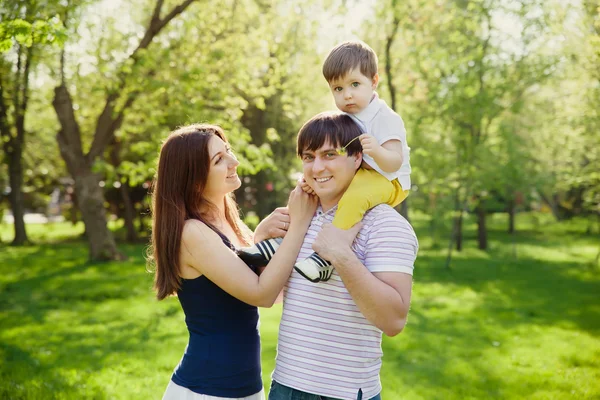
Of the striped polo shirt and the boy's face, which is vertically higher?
the boy's face

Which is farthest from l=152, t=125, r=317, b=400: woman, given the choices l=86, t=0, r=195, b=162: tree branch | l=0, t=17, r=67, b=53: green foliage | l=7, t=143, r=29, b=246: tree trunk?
l=7, t=143, r=29, b=246: tree trunk

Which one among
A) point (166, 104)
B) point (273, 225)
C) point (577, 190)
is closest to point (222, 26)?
point (166, 104)

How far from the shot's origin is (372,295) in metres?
2.12

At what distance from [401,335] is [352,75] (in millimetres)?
6201

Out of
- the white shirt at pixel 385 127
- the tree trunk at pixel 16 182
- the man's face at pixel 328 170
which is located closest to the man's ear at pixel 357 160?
the man's face at pixel 328 170

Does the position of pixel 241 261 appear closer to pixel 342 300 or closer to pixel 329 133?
pixel 342 300

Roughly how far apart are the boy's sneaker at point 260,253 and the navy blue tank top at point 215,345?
124mm

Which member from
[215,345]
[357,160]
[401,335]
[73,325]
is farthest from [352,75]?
[73,325]

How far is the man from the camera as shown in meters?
2.18

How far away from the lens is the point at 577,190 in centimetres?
3234

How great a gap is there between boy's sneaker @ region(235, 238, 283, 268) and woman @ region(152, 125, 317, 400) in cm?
7

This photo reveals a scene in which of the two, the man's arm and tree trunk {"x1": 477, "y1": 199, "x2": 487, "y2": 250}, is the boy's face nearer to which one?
the man's arm

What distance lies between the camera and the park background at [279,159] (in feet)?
21.8

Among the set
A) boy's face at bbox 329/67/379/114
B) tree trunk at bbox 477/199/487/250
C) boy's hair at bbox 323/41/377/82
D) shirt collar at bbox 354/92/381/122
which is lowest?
tree trunk at bbox 477/199/487/250
